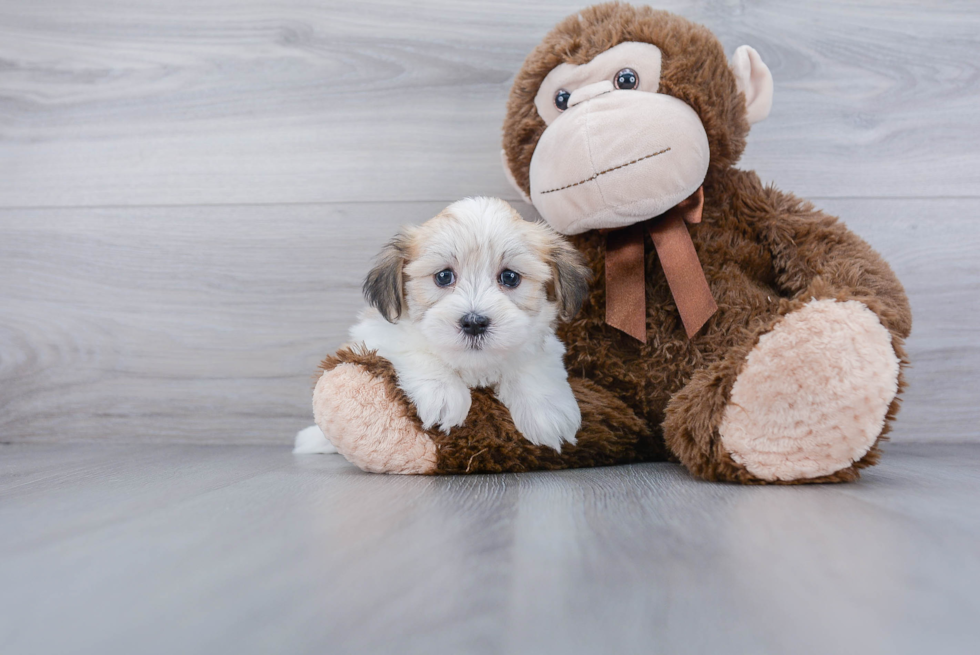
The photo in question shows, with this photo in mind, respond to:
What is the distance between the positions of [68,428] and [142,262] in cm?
44

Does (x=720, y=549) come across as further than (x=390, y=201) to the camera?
No

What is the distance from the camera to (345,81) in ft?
4.91

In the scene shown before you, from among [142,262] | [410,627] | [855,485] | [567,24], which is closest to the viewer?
[410,627]

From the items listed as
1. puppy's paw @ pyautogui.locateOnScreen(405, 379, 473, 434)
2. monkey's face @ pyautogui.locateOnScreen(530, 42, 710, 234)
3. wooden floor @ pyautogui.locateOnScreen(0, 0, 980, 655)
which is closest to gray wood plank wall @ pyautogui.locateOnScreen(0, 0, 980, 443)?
wooden floor @ pyautogui.locateOnScreen(0, 0, 980, 655)

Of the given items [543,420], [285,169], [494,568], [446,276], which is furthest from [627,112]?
[285,169]

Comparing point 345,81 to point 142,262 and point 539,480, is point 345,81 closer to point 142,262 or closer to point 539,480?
point 142,262

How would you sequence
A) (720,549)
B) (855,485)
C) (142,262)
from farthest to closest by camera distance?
(142,262) < (855,485) < (720,549)

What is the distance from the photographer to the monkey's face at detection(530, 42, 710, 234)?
0.99 m

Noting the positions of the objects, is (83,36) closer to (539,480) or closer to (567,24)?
(567,24)

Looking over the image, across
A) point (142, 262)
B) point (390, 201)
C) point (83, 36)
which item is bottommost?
point (142, 262)

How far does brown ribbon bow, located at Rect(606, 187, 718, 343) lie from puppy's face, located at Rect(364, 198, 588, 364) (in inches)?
2.9

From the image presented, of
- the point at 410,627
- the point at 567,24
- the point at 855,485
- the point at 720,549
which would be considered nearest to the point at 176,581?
the point at 410,627

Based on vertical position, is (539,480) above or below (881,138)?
below

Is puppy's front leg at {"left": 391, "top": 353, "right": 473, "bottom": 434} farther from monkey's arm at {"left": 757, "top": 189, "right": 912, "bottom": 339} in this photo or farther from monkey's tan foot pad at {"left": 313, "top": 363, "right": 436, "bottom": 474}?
monkey's arm at {"left": 757, "top": 189, "right": 912, "bottom": 339}
